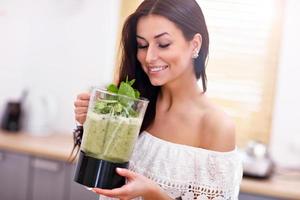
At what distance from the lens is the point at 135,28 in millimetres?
659

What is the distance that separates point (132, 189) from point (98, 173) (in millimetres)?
59

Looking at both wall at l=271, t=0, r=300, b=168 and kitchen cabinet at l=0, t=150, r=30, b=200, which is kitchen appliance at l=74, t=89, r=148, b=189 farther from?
kitchen cabinet at l=0, t=150, r=30, b=200

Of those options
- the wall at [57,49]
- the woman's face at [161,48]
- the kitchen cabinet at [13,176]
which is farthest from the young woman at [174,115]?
the kitchen cabinet at [13,176]

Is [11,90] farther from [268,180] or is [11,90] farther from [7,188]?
[268,180]

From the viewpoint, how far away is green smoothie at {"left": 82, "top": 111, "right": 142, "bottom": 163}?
588 mm

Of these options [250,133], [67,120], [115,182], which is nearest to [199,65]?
[115,182]

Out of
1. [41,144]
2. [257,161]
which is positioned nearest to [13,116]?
[41,144]

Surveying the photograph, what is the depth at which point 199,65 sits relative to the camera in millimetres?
675

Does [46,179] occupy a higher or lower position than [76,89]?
lower

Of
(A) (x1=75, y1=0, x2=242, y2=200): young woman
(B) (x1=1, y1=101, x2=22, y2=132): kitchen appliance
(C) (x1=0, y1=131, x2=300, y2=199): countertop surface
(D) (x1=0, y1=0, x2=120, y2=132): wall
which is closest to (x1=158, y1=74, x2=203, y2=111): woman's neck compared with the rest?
(A) (x1=75, y1=0, x2=242, y2=200): young woman

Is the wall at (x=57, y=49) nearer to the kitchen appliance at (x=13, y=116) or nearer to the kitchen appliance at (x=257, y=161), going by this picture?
the kitchen appliance at (x=13, y=116)

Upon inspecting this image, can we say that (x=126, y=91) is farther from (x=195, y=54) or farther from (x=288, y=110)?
(x=288, y=110)

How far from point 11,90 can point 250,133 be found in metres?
1.15

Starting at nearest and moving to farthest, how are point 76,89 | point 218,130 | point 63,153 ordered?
point 218,130
point 63,153
point 76,89
